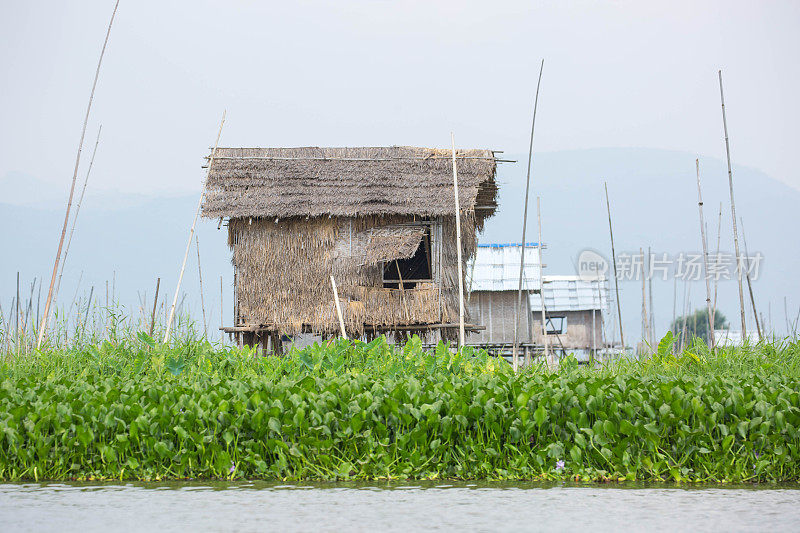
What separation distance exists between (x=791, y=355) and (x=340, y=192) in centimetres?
780

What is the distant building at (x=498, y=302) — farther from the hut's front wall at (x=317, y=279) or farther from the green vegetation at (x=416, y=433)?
the green vegetation at (x=416, y=433)

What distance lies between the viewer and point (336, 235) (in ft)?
46.2

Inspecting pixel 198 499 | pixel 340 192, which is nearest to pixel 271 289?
pixel 340 192

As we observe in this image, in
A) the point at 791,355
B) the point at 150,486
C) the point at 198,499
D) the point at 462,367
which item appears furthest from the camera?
the point at 791,355

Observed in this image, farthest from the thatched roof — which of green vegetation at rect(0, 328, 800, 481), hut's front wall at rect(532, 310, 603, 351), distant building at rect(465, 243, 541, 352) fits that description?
hut's front wall at rect(532, 310, 603, 351)

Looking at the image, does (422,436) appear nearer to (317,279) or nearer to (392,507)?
(392,507)

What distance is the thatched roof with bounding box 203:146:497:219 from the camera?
13773mm

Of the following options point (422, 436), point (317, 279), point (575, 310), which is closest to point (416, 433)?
point (422, 436)

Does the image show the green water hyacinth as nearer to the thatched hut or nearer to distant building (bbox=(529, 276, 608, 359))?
the thatched hut

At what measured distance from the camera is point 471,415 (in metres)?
5.87

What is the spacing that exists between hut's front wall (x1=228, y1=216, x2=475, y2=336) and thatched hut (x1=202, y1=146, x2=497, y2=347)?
2 centimetres

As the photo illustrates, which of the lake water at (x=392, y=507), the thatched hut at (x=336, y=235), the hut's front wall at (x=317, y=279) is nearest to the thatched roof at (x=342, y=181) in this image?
the thatched hut at (x=336, y=235)

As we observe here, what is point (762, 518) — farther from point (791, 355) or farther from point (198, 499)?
point (791, 355)

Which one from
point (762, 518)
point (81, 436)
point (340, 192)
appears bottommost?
point (762, 518)
